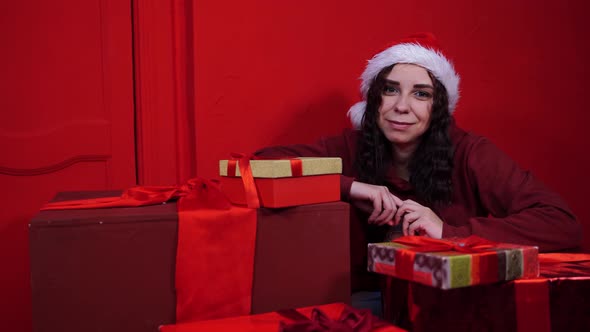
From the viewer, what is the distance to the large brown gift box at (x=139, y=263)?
2.98ft

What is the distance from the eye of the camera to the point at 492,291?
90 centimetres

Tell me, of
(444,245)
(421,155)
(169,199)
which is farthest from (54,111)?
(444,245)

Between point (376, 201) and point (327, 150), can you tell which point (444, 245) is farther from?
point (327, 150)

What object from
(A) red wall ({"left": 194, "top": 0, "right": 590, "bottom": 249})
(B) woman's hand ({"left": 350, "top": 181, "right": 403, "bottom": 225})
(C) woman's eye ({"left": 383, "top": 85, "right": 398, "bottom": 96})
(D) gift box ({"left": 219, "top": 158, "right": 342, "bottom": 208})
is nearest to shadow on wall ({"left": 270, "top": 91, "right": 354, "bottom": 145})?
(A) red wall ({"left": 194, "top": 0, "right": 590, "bottom": 249})

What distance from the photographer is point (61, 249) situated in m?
0.91

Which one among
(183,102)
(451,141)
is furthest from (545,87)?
(183,102)

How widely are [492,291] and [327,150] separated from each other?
0.80 metres

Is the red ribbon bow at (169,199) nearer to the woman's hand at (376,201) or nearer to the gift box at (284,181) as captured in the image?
the gift box at (284,181)

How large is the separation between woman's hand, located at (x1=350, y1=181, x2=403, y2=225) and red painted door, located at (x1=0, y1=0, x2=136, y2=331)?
0.71 metres

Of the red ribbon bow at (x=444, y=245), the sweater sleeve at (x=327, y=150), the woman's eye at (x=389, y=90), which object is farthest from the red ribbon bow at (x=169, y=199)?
the woman's eye at (x=389, y=90)

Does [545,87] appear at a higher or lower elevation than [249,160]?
higher

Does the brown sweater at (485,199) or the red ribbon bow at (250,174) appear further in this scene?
the brown sweater at (485,199)

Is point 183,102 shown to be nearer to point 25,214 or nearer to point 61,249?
point 25,214

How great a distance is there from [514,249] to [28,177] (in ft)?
4.26
